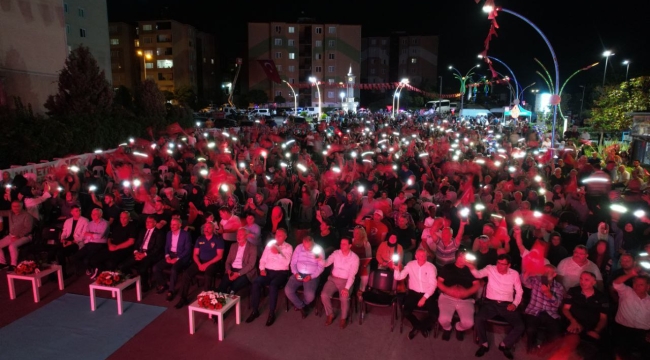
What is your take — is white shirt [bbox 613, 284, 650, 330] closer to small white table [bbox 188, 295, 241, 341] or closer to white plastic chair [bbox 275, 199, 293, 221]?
small white table [bbox 188, 295, 241, 341]

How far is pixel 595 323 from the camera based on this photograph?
5.30 m

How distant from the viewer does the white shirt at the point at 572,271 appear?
19.0 ft

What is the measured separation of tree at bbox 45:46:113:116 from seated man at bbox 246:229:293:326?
15.6 meters

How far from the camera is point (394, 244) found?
6.43 meters

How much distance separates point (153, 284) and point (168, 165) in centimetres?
538

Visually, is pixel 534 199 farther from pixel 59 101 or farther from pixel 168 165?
pixel 59 101

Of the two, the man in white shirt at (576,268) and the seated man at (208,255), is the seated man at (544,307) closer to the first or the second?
the man in white shirt at (576,268)

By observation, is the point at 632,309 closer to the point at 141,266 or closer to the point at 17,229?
the point at 141,266

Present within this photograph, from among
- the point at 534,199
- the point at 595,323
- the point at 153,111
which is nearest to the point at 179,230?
the point at 595,323

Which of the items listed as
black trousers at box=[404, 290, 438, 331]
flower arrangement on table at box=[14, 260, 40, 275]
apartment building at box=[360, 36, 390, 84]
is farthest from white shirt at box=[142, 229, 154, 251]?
apartment building at box=[360, 36, 390, 84]

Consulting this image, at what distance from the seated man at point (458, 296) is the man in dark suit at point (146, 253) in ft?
14.8

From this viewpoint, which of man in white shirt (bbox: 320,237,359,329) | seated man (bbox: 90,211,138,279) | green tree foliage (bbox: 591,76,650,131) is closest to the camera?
man in white shirt (bbox: 320,237,359,329)

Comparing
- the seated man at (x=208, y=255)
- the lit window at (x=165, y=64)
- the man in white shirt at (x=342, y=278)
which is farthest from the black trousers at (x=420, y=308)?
the lit window at (x=165, y=64)

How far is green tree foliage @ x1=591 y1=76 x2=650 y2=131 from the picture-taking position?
23719mm
